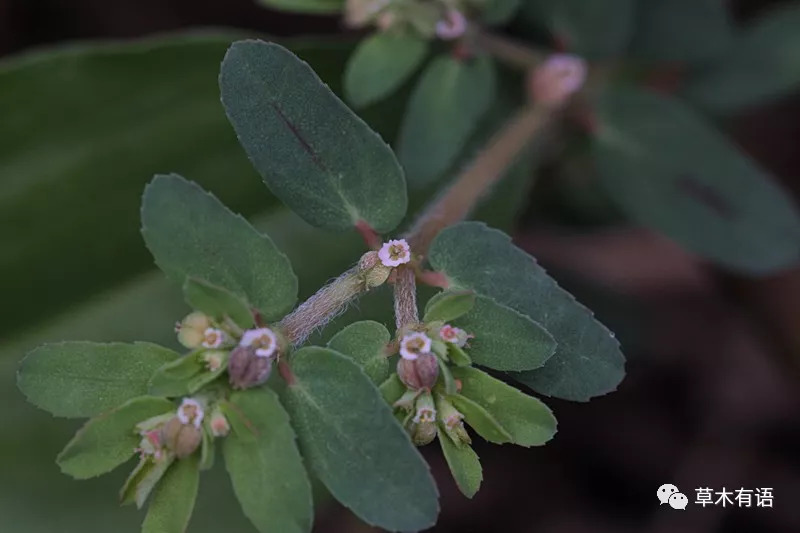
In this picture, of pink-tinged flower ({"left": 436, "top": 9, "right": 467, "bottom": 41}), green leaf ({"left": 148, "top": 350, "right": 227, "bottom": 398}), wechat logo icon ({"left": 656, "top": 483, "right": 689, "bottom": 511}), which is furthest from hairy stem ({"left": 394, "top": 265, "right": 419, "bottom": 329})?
wechat logo icon ({"left": 656, "top": 483, "right": 689, "bottom": 511})

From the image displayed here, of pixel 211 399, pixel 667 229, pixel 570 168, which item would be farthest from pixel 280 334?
pixel 570 168

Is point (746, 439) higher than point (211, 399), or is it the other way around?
point (211, 399)

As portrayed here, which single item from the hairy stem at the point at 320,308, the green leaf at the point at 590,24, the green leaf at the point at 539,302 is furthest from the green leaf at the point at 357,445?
the green leaf at the point at 590,24

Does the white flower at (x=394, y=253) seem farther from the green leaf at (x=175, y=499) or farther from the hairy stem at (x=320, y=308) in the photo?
the green leaf at (x=175, y=499)

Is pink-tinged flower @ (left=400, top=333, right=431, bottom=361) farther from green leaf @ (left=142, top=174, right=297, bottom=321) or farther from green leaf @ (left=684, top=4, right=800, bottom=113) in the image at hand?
green leaf @ (left=684, top=4, right=800, bottom=113)

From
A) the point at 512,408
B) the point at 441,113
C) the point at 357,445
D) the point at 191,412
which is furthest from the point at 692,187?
the point at 191,412

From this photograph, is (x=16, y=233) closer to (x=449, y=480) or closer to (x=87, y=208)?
(x=87, y=208)

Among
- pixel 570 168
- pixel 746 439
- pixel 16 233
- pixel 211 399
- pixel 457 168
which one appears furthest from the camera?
pixel 746 439
